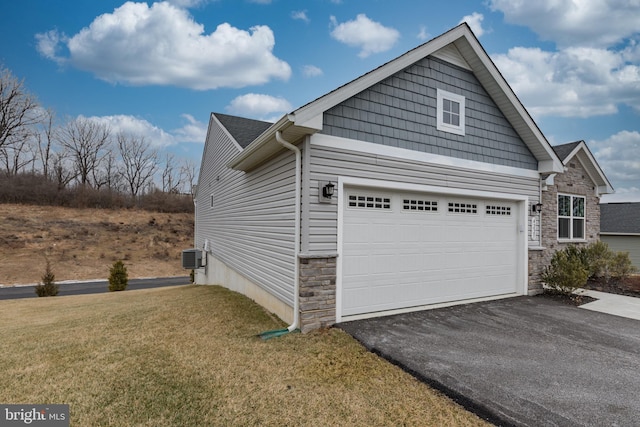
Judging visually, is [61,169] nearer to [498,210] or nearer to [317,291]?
[317,291]

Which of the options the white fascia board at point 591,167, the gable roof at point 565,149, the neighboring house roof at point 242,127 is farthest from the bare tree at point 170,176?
the white fascia board at point 591,167

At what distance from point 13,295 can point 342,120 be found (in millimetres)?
18088

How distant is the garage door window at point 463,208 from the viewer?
663 centimetres

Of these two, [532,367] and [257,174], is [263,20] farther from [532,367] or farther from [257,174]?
[532,367]

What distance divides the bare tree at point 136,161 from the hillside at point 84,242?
472 centimetres

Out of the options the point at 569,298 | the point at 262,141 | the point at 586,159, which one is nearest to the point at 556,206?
the point at 586,159

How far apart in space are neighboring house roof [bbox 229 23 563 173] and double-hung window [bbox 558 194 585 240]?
10.5 feet

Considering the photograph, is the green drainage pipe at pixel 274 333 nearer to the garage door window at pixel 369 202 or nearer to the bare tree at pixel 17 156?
the garage door window at pixel 369 202

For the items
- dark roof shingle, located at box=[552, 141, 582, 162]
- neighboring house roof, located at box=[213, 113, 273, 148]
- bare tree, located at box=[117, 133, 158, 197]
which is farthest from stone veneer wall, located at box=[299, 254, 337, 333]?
bare tree, located at box=[117, 133, 158, 197]

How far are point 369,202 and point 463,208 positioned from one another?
2485 mm

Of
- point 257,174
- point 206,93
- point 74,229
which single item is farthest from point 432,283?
point 74,229

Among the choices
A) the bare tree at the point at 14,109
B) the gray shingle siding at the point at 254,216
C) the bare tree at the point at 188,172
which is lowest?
the gray shingle siding at the point at 254,216

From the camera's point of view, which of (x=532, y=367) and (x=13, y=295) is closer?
(x=532, y=367)

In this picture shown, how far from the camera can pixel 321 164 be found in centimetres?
504
